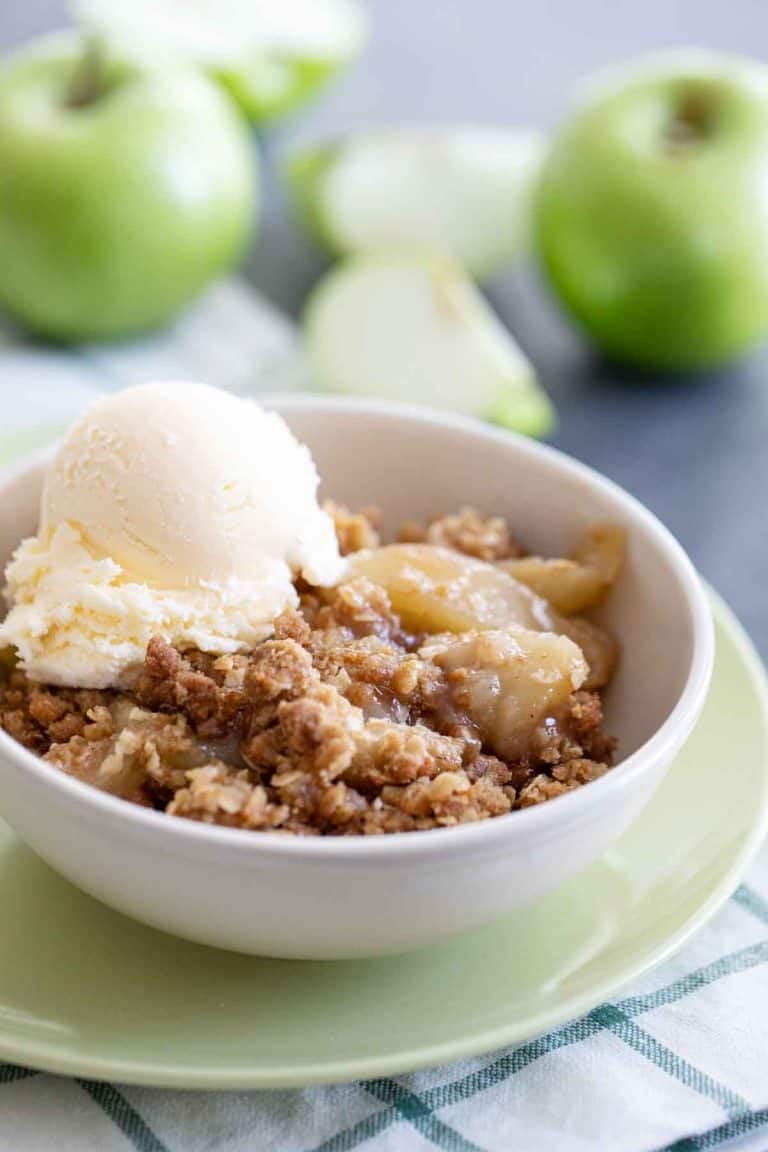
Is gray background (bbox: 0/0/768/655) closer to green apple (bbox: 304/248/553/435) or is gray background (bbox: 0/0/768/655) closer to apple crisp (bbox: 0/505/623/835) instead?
green apple (bbox: 304/248/553/435)

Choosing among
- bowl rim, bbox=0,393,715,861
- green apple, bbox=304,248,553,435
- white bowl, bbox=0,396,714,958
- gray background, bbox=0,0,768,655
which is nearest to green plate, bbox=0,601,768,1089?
white bowl, bbox=0,396,714,958

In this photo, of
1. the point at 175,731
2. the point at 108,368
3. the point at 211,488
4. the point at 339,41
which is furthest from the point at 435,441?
the point at 339,41

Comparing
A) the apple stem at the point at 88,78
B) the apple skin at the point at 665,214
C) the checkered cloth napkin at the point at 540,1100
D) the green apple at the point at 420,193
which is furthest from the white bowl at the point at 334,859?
the apple stem at the point at 88,78

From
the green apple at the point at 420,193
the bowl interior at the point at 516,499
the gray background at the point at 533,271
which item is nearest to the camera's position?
the bowl interior at the point at 516,499

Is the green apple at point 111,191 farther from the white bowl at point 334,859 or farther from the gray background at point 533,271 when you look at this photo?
the white bowl at point 334,859

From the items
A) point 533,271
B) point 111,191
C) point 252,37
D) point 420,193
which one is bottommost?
point 533,271

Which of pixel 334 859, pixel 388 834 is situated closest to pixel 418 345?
pixel 388 834

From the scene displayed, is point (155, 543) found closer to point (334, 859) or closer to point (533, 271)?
point (334, 859)
